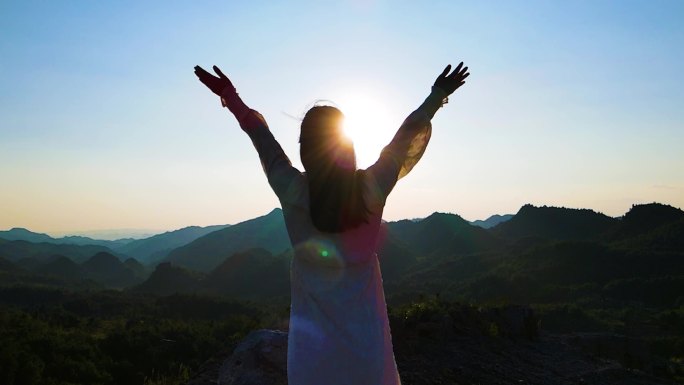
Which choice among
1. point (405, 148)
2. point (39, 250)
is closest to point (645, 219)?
point (405, 148)

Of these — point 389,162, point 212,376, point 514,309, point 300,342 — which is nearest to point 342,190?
point 389,162

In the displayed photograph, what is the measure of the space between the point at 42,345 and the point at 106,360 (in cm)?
187

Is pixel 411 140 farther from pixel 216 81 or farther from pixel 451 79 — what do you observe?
pixel 216 81

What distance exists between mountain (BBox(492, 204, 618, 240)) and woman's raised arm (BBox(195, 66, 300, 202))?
8092 centimetres

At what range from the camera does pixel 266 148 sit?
1.77 meters

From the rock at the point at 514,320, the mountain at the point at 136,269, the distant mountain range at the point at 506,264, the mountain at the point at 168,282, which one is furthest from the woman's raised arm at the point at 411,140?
the mountain at the point at 136,269

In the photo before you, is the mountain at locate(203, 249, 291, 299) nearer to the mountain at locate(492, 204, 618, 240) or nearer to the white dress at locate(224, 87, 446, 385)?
the mountain at locate(492, 204, 618, 240)

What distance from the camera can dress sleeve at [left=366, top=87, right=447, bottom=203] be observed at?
1.67m

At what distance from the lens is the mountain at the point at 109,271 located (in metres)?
95.9

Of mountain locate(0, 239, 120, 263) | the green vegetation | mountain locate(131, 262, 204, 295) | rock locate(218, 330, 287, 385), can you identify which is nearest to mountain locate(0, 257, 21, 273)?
mountain locate(131, 262, 204, 295)

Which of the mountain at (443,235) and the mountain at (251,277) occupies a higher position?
the mountain at (443,235)

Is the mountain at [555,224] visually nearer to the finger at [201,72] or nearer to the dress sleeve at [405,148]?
the dress sleeve at [405,148]

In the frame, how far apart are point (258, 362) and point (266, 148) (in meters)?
5.02

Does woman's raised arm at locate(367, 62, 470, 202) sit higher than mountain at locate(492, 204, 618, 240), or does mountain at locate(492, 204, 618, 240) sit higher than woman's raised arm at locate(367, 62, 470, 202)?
mountain at locate(492, 204, 618, 240)
